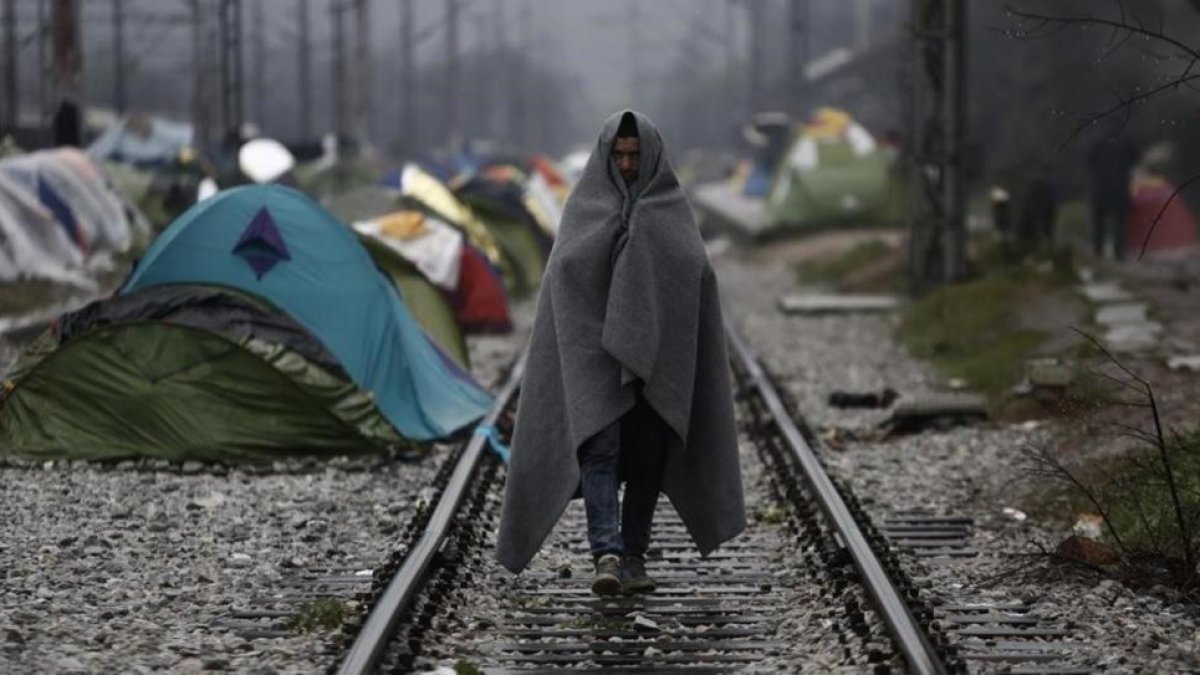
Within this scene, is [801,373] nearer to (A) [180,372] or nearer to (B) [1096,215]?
(A) [180,372]

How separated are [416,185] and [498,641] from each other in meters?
19.3

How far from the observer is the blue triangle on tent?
14312mm

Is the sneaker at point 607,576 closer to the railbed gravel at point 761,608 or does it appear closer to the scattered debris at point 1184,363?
the railbed gravel at point 761,608

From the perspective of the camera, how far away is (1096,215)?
3288 centimetres

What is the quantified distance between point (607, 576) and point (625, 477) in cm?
46

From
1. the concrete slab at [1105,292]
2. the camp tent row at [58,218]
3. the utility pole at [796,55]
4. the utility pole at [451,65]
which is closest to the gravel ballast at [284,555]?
the concrete slab at [1105,292]

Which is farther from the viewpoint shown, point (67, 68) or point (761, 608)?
point (67, 68)

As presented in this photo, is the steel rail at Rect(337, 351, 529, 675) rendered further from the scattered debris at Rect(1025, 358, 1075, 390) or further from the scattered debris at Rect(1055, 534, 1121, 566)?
the scattered debris at Rect(1025, 358, 1075, 390)

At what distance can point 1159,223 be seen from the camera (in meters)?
34.7

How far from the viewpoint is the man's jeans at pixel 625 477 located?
8.71 metres

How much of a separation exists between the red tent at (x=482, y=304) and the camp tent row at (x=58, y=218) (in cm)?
447

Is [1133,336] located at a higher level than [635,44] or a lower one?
higher

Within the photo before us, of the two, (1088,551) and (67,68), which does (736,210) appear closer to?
(67,68)

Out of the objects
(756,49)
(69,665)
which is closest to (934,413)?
(69,665)
